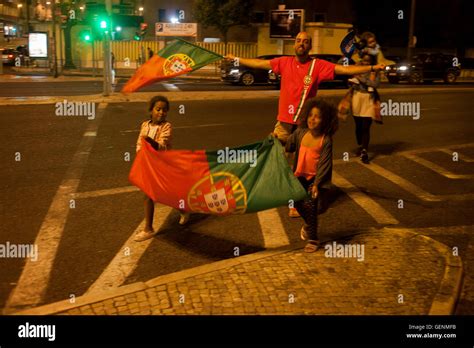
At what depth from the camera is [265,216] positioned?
683cm

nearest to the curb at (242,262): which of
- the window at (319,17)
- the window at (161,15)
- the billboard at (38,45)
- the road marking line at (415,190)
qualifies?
the road marking line at (415,190)

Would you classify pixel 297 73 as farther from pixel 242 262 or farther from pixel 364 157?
pixel 364 157

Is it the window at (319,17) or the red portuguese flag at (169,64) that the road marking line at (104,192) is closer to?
the red portuguese flag at (169,64)

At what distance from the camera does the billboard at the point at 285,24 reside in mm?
35000

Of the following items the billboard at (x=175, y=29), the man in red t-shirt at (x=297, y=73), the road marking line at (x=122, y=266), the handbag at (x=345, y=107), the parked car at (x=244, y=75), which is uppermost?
the billboard at (x=175, y=29)

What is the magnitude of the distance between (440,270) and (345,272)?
868mm

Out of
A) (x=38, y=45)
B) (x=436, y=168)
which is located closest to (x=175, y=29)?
(x=38, y=45)

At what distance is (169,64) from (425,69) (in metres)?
29.6

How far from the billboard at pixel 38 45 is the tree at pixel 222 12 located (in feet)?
34.0

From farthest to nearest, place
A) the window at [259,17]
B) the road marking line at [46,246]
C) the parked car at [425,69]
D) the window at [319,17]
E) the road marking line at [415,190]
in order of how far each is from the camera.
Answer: the window at [319,17]
the window at [259,17]
the parked car at [425,69]
the road marking line at [415,190]
the road marking line at [46,246]

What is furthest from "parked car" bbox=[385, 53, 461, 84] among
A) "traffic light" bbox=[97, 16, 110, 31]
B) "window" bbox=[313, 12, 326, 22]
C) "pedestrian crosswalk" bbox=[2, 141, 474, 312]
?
"pedestrian crosswalk" bbox=[2, 141, 474, 312]

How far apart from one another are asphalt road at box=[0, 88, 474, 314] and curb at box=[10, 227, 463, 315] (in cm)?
15

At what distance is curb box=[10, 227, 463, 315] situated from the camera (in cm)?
426

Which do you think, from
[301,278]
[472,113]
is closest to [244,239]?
[301,278]
